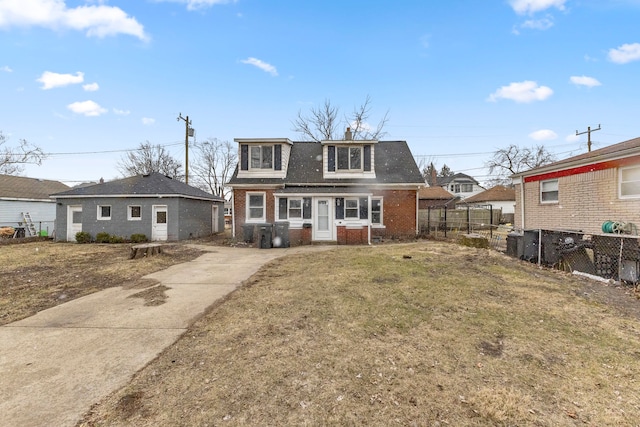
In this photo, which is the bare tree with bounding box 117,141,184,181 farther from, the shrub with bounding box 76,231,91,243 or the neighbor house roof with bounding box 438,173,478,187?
the neighbor house roof with bounding box 438,173,478,187

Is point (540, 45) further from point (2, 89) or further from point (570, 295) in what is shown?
point (2, 89)

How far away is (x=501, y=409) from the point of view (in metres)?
2.42

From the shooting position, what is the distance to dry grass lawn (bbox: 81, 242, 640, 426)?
2391 millimetres

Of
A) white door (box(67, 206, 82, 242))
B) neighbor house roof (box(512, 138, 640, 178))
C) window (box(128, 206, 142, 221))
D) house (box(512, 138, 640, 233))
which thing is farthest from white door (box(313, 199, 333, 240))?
white door (box(67, 206, 82, 242))

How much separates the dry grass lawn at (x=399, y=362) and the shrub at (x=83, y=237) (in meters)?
15.0

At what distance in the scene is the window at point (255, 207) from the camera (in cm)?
1605

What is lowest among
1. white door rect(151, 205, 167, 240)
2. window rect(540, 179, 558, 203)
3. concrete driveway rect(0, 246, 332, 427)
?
concrete driveway rect(0, 246, 332, 427)

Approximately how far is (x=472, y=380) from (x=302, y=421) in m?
1.69

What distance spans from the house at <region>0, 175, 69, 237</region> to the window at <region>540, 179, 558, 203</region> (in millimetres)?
28918

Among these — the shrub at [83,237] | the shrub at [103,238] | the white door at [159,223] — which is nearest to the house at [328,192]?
the white door at [159,223]

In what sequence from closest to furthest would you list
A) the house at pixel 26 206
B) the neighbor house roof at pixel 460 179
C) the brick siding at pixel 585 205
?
the brick siding at pixel 585 205, the house at pixel 26 206, the neighbor house roof at pixel 460 179

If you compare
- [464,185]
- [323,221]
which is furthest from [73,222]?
[464,185]

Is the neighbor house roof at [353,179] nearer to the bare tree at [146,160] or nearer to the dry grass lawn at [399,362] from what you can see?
the dry grass lawn at [399,362]

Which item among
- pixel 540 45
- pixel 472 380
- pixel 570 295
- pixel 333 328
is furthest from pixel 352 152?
pixel 472 380
